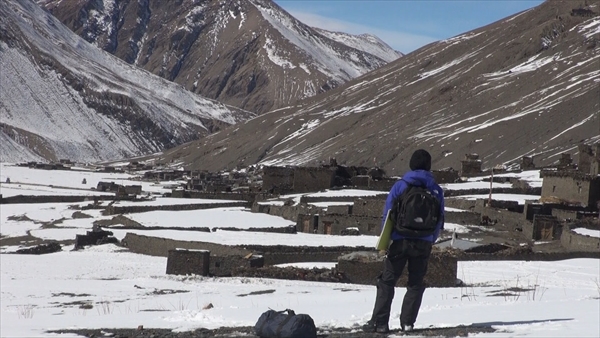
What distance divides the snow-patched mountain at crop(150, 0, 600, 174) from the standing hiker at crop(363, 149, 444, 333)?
230 ft

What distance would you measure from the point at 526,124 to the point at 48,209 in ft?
178

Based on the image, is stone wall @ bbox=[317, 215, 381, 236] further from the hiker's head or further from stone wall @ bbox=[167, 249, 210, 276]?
the hiker's head

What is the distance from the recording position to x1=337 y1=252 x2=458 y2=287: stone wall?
17328 millimetres

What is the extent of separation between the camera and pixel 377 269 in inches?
726

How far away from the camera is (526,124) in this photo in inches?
3703

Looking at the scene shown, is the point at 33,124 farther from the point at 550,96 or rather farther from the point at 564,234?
the point at 564,234

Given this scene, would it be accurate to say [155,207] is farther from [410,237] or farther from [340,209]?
[410,237]

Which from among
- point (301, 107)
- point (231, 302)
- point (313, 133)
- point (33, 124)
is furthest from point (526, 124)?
point (33, 124)

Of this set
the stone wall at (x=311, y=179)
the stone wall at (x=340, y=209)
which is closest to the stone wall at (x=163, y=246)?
the stone wall at (x=340, y=209)

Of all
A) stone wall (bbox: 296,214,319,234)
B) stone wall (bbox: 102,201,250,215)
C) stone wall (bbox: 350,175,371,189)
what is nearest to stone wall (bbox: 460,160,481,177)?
stone wall (bbox: 350,175,371,189)

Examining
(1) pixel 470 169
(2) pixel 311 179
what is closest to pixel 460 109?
(1) pixel 470 169

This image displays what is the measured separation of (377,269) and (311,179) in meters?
32.6

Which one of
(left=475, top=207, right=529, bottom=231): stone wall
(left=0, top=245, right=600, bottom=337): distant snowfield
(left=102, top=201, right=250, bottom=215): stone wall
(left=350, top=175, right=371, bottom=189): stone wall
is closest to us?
(left=0, top=245, right=600, bottom=337): distant snowfield

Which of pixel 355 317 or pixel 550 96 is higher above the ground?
pixel 550 96
